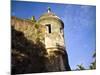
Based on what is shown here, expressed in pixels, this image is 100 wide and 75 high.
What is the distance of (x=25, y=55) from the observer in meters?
2.16

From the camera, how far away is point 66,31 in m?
2.32

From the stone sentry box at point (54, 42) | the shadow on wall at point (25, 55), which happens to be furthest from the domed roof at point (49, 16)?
the shadow on wall at point (25, 55)

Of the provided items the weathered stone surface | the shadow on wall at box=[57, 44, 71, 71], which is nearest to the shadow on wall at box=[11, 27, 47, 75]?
the weathered stone surface

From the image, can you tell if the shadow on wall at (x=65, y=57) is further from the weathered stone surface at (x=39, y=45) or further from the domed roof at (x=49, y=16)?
the domed roof at (x=49, y=16)

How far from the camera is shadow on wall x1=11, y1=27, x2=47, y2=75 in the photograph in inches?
83.3

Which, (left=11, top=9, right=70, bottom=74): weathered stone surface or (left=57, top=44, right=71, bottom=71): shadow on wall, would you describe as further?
(left=57, top=44, right=71, bottom=71): shadow on wall

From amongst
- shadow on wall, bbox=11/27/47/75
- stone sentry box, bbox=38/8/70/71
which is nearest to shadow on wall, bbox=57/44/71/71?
stone sentry box, bbox=38/8/70/71

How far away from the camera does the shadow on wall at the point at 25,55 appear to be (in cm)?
212

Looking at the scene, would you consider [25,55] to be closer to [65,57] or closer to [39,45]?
[39,45]

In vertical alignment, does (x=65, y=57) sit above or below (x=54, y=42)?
below

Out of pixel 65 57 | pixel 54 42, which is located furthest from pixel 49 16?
pixel 65 57

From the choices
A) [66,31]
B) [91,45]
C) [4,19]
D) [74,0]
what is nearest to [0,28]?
[4,19]

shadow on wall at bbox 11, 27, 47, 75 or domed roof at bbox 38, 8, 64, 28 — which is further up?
domed roof at bbox 38, 8, 64, 28

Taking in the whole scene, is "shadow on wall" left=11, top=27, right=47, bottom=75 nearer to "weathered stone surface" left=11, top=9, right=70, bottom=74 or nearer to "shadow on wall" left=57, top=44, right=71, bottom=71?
"weathered stone surface" left=11, top=9, right=70, bottom=74
